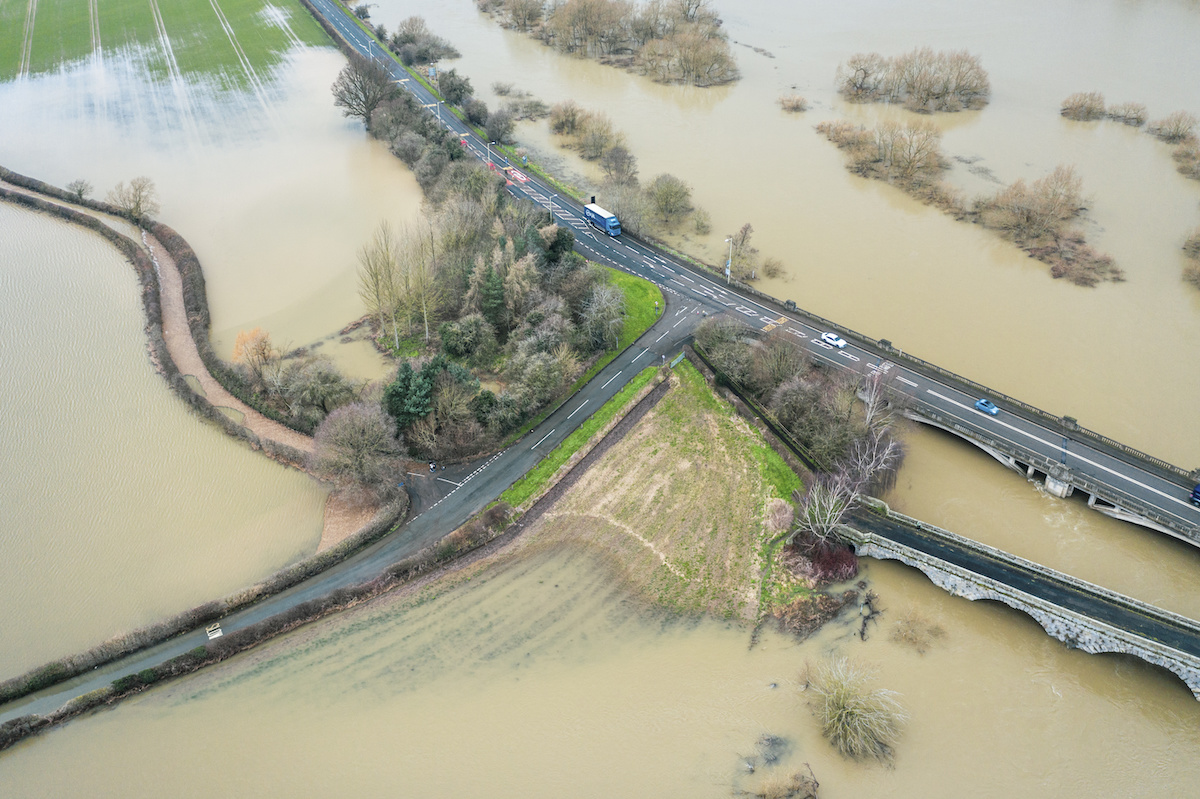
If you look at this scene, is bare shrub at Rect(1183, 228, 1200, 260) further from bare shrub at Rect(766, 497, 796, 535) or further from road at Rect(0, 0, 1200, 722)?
bare shrub at Rect(766, 497, 796, 535)

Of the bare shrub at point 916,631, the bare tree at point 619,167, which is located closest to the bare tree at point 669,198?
the bare tree at point 619,167

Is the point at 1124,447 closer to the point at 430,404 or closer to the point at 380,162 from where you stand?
the point at 430,404

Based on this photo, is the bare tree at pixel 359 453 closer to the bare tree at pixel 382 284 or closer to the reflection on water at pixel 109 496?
the reflection on water at pixel 109 496

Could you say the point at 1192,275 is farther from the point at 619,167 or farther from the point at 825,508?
the point at 619,167

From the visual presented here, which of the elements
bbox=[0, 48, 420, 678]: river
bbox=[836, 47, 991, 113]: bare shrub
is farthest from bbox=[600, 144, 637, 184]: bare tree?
bbox=[836, 47, 991, 113]: bare shrub

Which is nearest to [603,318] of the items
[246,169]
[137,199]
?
[137,199]

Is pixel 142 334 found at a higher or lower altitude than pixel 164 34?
lower

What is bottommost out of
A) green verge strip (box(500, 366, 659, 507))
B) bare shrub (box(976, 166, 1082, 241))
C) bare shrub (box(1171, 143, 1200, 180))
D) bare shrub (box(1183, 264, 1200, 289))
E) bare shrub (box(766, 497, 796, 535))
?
bare shrub (box(766, 497, 796, 535))
